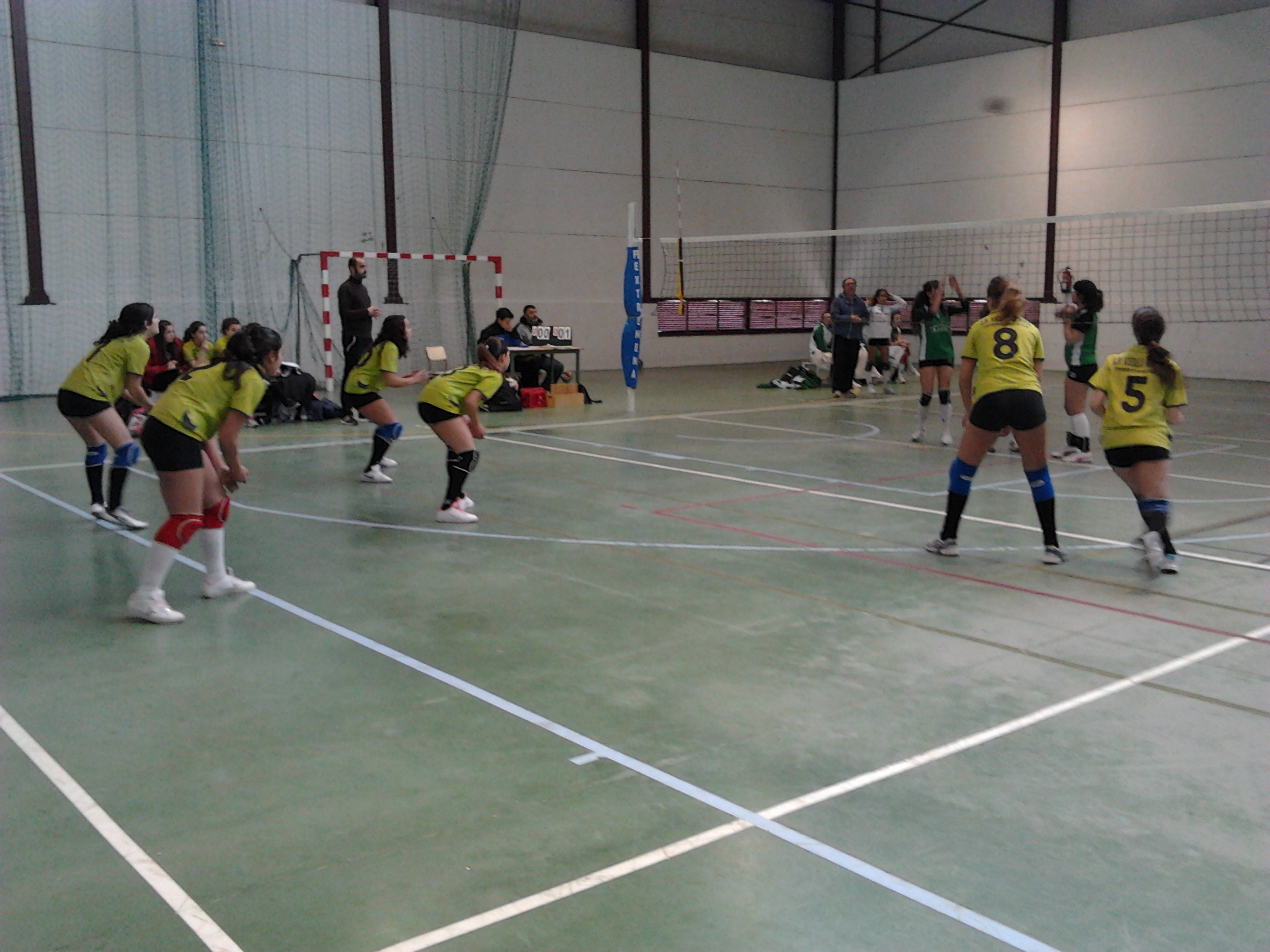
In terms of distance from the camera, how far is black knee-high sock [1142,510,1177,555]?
21.1 feet

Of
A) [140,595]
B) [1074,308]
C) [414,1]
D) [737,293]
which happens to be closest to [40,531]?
[140,595]

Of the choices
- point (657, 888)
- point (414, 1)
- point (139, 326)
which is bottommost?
point (657, 888)

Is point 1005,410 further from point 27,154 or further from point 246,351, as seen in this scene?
point 27,154

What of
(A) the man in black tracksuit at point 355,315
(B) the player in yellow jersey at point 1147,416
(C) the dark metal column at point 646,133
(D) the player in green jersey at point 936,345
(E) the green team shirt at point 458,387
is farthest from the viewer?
(C) the dark metal column at point 646,133

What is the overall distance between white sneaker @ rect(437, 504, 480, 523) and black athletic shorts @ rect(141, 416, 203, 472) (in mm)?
2517

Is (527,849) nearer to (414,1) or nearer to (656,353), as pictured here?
(414,1)

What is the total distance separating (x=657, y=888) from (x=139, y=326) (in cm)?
553

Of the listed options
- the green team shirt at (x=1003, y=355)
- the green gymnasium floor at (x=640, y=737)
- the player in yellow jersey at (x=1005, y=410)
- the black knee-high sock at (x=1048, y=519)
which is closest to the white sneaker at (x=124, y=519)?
the green gymnasium floor at (x=640, y=737)

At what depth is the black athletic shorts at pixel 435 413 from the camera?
7.98m

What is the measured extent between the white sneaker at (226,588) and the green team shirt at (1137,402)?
16.4 feet

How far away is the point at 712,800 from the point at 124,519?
5508 millimetres

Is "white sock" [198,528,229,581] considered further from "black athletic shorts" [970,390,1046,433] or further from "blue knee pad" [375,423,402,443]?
"black athletic shorts" [970,390,1046,433]

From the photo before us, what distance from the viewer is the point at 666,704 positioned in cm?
439

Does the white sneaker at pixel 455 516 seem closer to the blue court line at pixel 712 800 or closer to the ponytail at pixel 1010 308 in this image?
the blue court line at pixel 712 800
